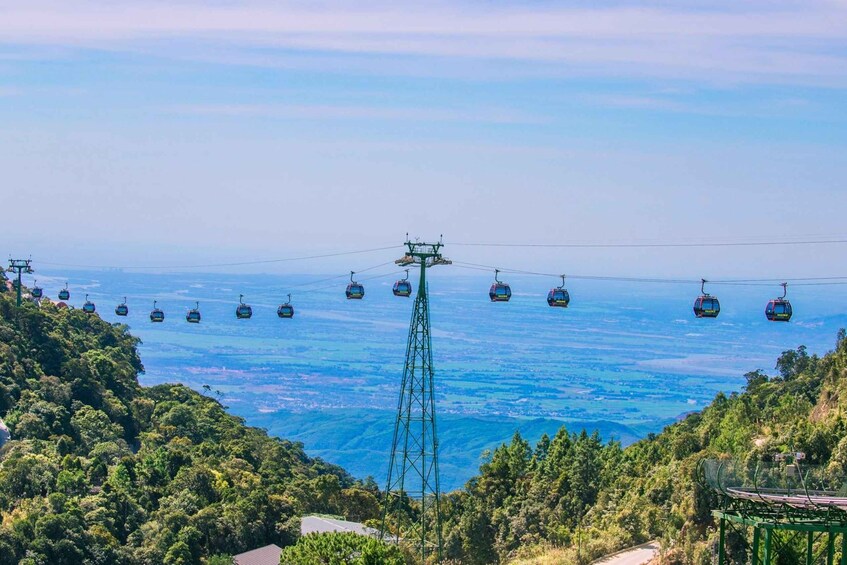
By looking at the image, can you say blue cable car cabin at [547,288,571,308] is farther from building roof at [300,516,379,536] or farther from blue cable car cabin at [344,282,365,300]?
building roof at [300,516,379,536]

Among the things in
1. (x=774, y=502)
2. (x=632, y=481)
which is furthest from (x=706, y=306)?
(x=774, y=502)

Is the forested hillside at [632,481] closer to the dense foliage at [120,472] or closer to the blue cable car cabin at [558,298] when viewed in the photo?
the blue cable car cabin at [558,298]

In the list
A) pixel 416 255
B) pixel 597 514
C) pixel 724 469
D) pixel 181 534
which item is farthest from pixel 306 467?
pixel 724 469

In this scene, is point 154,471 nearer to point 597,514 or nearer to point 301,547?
point 597,514

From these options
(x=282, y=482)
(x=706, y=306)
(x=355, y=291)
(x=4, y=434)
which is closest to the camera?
(x=706, y=306)

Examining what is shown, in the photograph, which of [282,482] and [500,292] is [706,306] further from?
[282,482]

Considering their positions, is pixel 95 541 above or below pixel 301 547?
below
